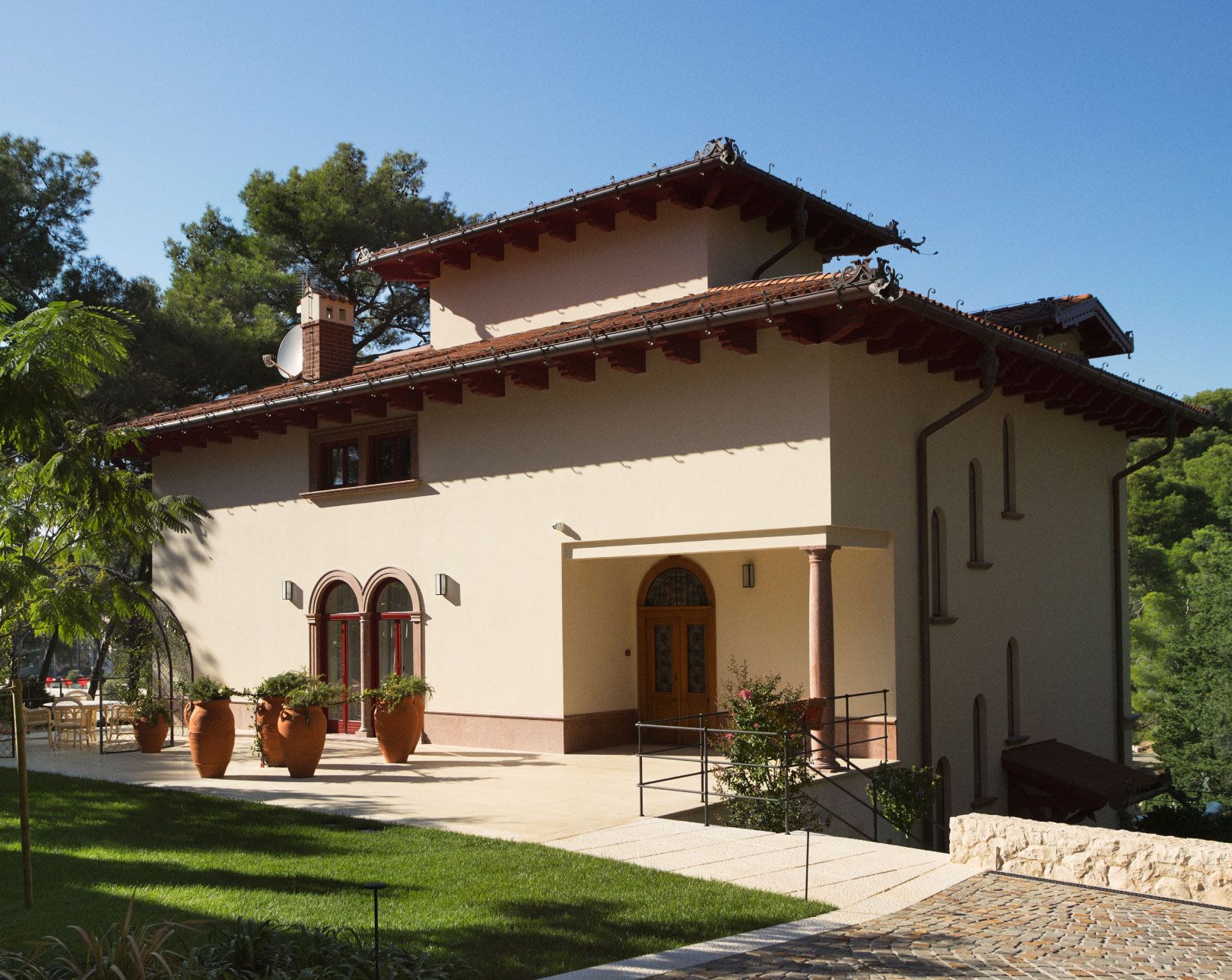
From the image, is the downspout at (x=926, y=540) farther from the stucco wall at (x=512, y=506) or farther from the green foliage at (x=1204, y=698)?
the green foliage at (x=1204, y=698)

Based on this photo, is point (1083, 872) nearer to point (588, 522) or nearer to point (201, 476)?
point (588, 522)

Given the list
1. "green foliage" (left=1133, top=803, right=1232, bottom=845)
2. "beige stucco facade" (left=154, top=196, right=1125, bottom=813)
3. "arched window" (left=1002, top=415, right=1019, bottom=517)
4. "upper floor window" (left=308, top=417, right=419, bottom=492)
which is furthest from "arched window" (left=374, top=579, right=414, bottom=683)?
"green foliage" (left=1133, top=803, right=1232, bottom=845)

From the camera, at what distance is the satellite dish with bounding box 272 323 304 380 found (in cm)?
2127

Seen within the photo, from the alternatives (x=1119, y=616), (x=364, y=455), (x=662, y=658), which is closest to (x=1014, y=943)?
(x=662, y=658)

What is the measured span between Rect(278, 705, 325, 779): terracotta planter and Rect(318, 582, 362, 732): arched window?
14.1 feet

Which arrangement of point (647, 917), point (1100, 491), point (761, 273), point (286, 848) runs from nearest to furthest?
point (647, 917), point (286, 848), point (761, 273), point (1100, 491)

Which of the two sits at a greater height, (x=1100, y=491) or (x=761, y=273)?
(x=761, y=273)

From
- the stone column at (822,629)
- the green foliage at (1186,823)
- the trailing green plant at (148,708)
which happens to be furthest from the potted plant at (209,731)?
the green foliage at (1186,823)

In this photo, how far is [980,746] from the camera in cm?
1645

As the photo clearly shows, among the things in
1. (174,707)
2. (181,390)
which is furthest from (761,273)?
(181,390)

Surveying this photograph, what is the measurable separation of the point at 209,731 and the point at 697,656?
6.64m

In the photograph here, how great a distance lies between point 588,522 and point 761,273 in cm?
461

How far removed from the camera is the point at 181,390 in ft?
92.7

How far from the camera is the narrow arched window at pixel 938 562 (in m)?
15.4
